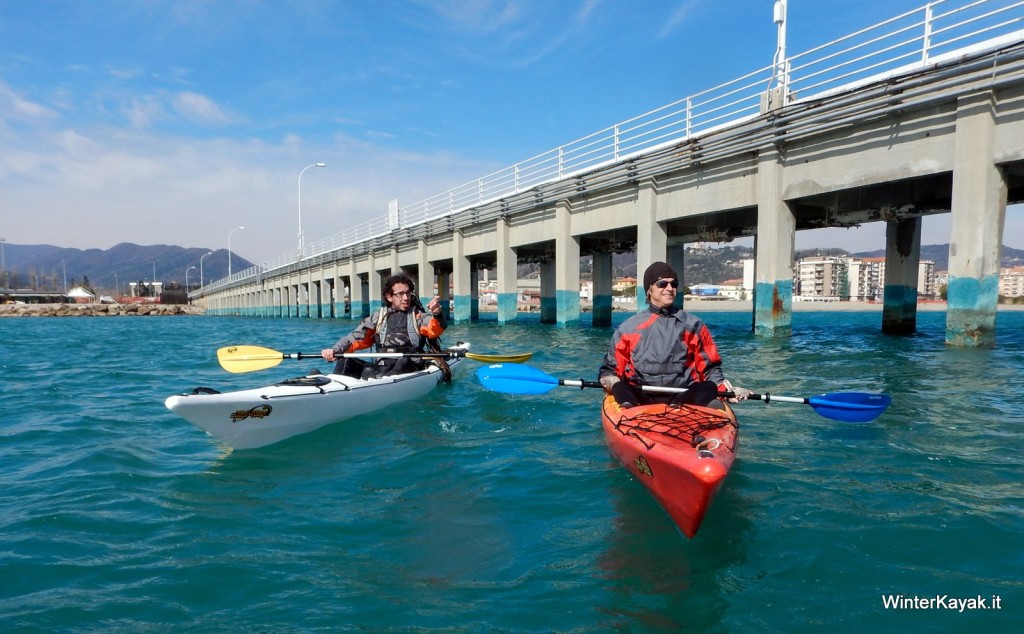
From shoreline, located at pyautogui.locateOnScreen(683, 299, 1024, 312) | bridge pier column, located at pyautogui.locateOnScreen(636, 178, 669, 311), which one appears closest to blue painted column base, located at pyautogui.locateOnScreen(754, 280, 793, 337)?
bridge pier column, located at pyautogui.locateOnScreen(636, 178, 669, 311)

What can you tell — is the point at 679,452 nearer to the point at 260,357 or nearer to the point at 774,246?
the point at 260,357

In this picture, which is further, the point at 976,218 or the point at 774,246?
the point at 774,246

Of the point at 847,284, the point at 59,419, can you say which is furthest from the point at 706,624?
the point at 847,284

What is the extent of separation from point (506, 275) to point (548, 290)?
604 centimetres

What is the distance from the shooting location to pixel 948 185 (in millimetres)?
15484

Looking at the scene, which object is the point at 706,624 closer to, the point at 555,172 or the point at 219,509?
the point at 219,509

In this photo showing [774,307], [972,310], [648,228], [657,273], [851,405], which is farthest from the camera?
[648,228]

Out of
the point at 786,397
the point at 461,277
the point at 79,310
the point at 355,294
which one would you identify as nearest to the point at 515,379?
the point at 786,397

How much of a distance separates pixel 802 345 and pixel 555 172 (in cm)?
1187

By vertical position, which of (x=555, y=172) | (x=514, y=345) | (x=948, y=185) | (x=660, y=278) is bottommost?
(x=514, y=345)

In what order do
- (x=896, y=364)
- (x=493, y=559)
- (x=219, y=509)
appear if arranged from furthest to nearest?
(x=896, y=364)
(x=219, y=509)
(x=493, y=559)

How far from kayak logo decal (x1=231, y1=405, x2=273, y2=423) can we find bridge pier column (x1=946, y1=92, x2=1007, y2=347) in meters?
13.4

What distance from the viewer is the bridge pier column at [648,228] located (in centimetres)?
1927

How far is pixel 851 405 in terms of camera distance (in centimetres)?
566
